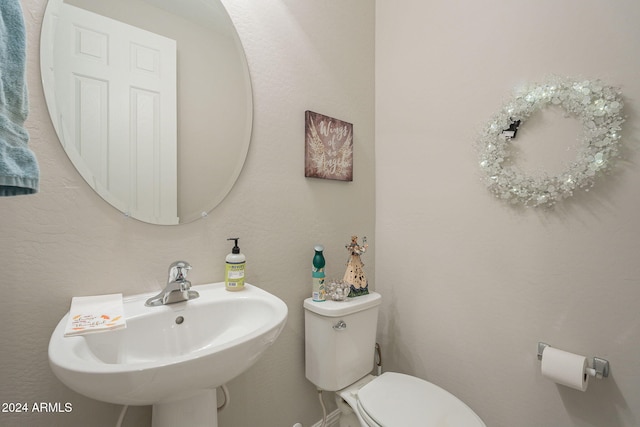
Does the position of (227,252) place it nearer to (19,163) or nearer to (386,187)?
(19,163)

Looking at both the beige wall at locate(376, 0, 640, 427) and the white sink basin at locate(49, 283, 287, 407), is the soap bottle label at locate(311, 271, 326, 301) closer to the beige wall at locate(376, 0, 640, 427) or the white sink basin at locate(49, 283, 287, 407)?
the white sink basin at locate(49, 283, 287, 407)

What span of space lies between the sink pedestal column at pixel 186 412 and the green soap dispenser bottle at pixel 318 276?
1.86 ft

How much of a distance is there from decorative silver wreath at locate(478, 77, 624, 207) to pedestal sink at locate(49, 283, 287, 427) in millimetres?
1045

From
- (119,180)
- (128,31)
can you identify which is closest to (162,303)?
(119,180)

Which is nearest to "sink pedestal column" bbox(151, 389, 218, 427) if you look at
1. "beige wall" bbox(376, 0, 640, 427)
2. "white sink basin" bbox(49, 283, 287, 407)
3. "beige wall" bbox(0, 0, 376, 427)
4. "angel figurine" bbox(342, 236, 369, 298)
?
"white sink basin" bbox(49, 283, 287, 407)

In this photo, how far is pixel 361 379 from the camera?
129 cm

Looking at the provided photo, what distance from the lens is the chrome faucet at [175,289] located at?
2.73ft

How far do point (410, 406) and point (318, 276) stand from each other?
0.58m

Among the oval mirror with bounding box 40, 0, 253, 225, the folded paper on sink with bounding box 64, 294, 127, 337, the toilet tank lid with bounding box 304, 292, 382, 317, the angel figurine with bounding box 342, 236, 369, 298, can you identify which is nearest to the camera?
the folded paper on sink with bounding box 64, 294, 127, 337

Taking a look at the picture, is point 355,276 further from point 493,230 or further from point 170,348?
point 170,348

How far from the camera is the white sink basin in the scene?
51 centimetres

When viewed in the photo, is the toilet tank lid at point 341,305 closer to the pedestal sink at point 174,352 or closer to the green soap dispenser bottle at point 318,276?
the green soap dispenser bottle at point 318,276

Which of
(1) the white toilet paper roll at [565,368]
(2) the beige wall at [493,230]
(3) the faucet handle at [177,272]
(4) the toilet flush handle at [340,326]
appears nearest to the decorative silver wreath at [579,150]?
(2) the beige wall at [493,230]

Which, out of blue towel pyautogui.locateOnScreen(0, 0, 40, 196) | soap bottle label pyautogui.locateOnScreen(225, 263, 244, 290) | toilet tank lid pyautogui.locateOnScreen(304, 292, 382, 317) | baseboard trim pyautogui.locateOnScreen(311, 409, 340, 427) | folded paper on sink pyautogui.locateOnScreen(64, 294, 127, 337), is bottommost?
baseboard trim pyautogui.locateOnScreen(311, 409, 340, 427)
